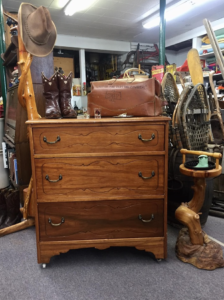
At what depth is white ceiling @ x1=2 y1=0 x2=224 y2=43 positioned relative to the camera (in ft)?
14.6

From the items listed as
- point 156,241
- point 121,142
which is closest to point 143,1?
point 121,142

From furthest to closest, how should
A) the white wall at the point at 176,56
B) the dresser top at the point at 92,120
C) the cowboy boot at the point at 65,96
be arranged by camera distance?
the white wall at the point at 176,56 < the cowboy boot at the point at 65,96 < the dresser top at the point at 92,120

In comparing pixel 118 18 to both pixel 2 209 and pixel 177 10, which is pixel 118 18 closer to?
pixel 177 10

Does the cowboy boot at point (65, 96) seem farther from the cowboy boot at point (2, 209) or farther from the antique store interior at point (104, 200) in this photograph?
the cowboy boot at point (2, 209)

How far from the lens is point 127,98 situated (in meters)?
1.43

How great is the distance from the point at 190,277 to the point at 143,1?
4654 mm

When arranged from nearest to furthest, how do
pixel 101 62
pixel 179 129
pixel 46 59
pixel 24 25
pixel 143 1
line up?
pixel 24 25, pixel 179 129, pixel 46 59, pixel 143 1, pixel 101 62

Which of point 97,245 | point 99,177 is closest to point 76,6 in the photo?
point 99,177

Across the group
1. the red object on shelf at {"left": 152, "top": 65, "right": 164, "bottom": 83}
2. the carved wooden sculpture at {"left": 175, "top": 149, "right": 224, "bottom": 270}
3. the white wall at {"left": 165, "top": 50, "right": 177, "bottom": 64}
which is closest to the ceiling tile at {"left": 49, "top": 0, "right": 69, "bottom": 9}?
the red object on shelf at {"left": 152, "top": 65, "right": 164, "bottom": 83}

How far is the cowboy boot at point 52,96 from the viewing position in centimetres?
148

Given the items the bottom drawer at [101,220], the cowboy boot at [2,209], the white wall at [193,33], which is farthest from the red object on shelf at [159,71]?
the white wall at [193,33]

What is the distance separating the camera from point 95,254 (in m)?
1.62

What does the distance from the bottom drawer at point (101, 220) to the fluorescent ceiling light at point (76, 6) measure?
159 inches

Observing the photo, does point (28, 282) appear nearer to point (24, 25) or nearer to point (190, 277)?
point (190, 277)
